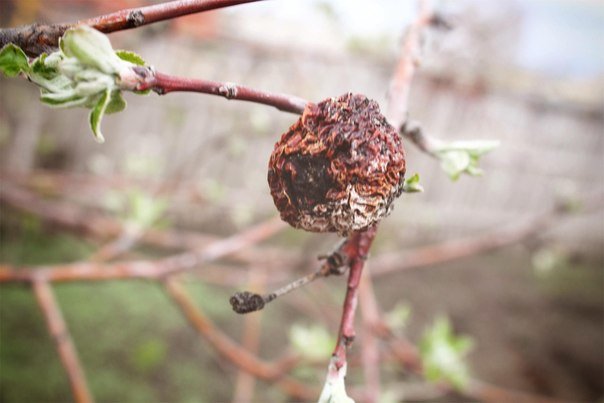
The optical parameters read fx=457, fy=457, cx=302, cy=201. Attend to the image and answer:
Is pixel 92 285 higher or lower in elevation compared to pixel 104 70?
higher

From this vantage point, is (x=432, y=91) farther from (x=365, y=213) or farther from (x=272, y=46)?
(x=365, y=213)

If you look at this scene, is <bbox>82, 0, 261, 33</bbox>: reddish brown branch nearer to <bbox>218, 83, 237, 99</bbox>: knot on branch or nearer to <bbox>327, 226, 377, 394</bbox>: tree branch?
<bbox>218, 83, 237, 99</bbox>: knot on branch

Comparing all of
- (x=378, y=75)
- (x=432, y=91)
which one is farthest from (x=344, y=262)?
(x=432, y=91)

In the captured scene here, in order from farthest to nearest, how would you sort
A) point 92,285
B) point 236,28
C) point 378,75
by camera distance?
point 236,28, point 378,75, point 92,285

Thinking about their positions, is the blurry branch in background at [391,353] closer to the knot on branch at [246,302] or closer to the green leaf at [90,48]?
the knot on branch at [246,302]

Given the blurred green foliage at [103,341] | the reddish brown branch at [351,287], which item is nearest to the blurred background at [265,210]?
the blurred green foliage at [103,341]

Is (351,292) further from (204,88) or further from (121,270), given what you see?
(121,270)

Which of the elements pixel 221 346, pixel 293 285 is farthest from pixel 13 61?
pixel 221 346
